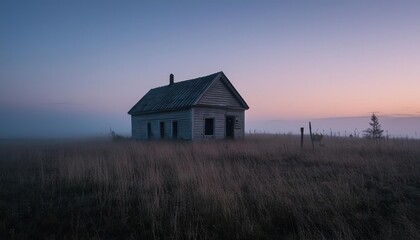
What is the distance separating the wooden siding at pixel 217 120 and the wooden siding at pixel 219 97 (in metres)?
0.44

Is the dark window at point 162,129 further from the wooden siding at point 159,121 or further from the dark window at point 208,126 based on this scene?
the dark window at point 208,126

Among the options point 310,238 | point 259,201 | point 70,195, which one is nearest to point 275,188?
point 259,201

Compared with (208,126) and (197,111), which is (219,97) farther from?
(208,126)

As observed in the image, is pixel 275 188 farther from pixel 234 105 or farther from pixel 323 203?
pixel 234 105

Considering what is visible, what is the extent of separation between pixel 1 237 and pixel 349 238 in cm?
505

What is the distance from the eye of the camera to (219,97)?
23328 millimetres

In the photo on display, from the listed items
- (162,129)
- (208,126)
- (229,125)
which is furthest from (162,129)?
(229,125)

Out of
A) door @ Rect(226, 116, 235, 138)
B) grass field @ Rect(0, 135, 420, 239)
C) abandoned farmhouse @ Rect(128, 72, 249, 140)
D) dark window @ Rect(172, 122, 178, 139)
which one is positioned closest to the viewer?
grass field @ Rect(0, 135, 420, 239)

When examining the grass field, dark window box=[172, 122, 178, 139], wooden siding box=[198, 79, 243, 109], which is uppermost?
wooden siding box=[198, 79, 243, 109]

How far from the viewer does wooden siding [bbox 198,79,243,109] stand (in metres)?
22.3

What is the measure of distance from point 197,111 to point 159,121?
502cm

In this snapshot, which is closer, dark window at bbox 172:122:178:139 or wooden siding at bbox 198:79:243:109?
wooden siding at bbox 198:79:243:109

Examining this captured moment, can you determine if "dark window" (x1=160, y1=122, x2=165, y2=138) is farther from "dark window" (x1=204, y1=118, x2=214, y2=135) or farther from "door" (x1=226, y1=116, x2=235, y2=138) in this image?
"door" (x1=226, y1=116, x2=235, y2=138)

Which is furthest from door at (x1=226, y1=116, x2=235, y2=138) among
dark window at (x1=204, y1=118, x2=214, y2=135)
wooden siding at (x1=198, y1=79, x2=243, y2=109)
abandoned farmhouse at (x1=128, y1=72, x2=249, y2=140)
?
dark window at (x1=204, y1=118, x2=214, y2=135)
